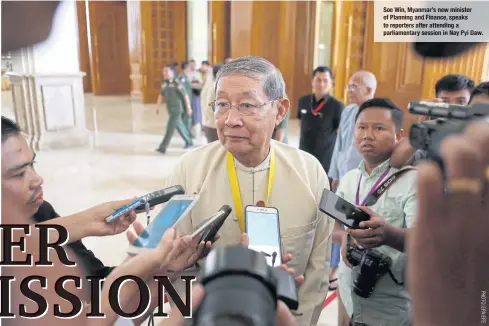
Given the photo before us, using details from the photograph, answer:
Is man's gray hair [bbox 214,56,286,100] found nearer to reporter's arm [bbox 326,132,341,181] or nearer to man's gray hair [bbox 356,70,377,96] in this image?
man's gray hair [bbox 356,70,377,96]

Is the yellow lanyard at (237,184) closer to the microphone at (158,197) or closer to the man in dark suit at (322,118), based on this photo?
the microphone at (158,197)

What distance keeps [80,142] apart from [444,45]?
13.1 ft

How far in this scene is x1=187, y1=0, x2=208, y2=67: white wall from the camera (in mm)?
6980

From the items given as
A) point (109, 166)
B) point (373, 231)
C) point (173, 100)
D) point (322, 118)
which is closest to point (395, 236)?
point (373, 231)

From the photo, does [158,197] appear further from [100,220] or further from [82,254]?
[82,254]

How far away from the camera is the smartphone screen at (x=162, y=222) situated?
458 mm

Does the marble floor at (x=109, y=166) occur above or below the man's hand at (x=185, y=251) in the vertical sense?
below

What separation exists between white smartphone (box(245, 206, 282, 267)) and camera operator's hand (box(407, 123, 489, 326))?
0.20 m

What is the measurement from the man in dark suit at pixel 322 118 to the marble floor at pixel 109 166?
2.69 feet

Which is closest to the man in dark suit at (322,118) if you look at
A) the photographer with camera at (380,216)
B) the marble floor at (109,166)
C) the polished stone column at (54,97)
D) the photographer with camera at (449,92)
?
the marble floor at (109,166)

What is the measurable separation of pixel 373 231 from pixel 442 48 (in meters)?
0.29

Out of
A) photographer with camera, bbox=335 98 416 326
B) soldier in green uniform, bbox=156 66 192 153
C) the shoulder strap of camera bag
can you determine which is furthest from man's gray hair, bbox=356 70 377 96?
soldier in green uniform, bbox=156 66 192 153

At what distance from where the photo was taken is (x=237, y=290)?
8.3 inches

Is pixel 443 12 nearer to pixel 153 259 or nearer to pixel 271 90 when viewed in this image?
pixel 271 90
